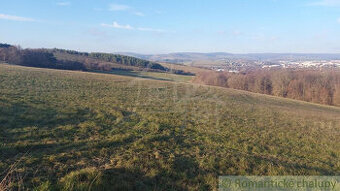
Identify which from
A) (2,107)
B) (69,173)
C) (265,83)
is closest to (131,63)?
(265,83)

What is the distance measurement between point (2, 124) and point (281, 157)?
11.9 m

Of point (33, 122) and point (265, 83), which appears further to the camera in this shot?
point (265, 83)

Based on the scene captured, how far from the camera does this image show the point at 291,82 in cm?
6116

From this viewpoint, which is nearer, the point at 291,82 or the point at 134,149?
the point at 134,149

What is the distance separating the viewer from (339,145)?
12.6 m

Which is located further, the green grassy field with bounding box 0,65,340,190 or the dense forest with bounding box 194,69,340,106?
the dense forest with bounding box 194,69,340,106

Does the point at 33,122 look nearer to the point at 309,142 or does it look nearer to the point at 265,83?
the point at 309,142

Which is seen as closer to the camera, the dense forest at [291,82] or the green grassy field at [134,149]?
the green grassy field at [134,149]

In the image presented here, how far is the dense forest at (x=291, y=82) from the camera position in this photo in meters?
55.5

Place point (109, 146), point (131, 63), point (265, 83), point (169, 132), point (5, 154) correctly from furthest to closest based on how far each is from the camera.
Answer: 1. point (131, 63)
2. point (265, 83)
3. point (169, 132)
4. point (109, 146)
5. point (5, 154)

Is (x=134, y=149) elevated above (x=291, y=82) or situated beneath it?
elevated above

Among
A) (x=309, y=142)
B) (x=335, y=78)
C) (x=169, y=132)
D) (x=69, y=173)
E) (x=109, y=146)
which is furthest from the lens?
(x=335, y=78)

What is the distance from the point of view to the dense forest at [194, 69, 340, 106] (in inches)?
2185

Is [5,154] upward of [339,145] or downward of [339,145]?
upward
